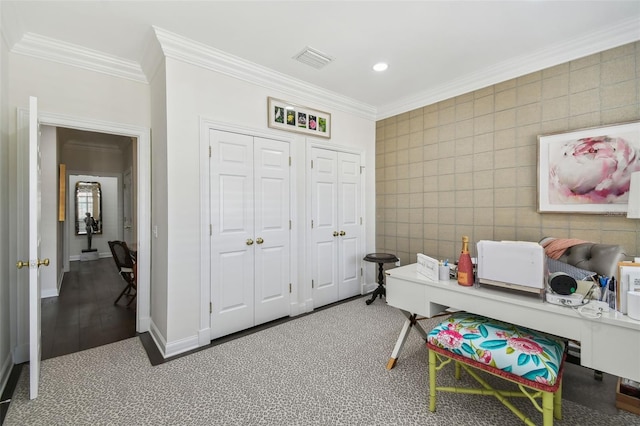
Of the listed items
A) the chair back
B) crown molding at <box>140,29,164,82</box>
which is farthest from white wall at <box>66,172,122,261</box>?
crown molding at <box>140,29,164,82</box>

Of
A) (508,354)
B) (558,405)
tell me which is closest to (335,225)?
(508,354)

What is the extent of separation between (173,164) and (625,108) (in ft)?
12.5

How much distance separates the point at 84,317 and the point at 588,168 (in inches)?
213

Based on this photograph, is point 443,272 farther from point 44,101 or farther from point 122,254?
point 122,254

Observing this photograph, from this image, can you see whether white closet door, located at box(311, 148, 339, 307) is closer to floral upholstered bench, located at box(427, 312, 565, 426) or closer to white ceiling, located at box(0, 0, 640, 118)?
white ceiling, located at box(0, 0, 640, 118)

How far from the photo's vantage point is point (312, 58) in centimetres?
277

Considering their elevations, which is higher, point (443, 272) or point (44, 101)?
point (44, 101)

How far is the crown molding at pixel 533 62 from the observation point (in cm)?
230

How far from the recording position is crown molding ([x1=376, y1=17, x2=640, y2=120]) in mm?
2299

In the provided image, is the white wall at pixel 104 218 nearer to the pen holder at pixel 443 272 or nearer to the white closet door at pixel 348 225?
the white closet door at pixel 348 225

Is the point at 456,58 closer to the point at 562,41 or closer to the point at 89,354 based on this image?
the point at 562,41

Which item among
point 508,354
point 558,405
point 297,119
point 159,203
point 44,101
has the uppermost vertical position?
point 297,119

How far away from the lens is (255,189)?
299cm

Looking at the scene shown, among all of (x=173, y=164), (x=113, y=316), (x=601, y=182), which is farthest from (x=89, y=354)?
(x=601, y=182)
